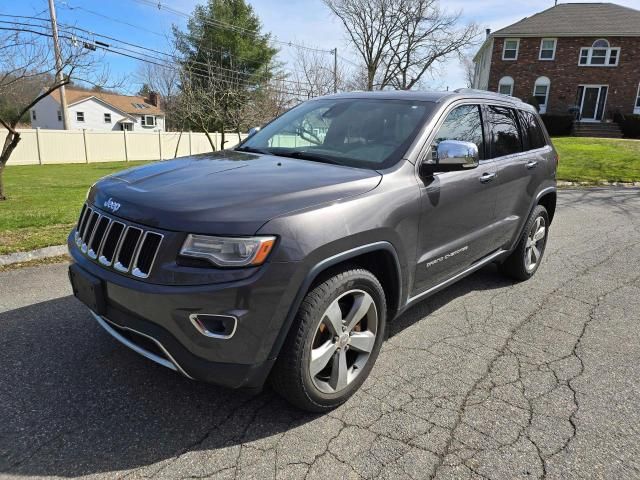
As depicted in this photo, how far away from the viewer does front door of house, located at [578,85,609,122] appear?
31312 millimetres

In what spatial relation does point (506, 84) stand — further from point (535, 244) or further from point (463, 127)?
point (463, 127)

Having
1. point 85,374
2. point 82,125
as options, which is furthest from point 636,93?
point 82,125

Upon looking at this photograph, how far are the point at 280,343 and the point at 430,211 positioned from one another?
1.40 meters

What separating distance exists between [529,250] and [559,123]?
27.9 meters

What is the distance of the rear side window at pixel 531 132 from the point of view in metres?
4.60

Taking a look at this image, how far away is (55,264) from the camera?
5098 mm

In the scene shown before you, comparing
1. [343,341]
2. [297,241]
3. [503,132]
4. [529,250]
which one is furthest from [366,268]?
[529,250]

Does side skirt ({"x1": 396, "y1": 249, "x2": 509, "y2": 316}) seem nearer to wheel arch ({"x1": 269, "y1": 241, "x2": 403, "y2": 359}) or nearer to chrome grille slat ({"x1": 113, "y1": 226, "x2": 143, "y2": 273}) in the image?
wheel arch ({"x1": 269, "y1": 241, "x2": 403, "y2": 359})

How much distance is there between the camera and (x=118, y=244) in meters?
2.39

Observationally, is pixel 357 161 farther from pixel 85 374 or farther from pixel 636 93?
pixel 636 93

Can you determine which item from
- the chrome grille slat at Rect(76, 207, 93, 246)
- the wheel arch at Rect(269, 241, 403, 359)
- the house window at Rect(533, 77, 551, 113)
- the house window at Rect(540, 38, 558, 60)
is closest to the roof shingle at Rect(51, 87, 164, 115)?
the house window at Rect(533, 77, 551, 113)

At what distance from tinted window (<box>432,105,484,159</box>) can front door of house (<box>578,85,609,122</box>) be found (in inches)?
1308

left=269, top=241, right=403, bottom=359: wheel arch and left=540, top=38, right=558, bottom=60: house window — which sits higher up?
left=540, top=38, right=558, bottom=60: house window

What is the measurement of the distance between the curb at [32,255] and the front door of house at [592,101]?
3462cm
